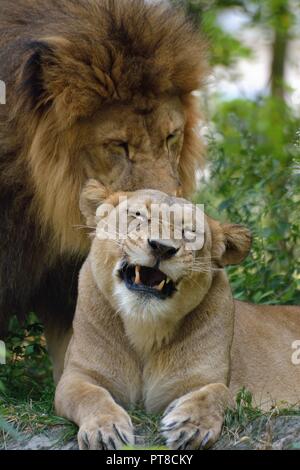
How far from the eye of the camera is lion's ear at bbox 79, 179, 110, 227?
4539 mm

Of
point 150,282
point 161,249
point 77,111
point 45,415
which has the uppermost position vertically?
point 77,111

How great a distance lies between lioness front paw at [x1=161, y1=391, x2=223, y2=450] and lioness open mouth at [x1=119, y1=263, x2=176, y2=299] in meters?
0.40

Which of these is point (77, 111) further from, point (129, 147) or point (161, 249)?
point (161, 249)

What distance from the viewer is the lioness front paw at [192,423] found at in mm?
3928

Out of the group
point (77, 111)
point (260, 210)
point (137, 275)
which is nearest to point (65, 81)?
point (77, 111)

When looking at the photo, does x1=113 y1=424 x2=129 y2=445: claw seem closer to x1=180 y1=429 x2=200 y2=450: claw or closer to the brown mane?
x1=180 y1=429 x2=200 y2=450: claw

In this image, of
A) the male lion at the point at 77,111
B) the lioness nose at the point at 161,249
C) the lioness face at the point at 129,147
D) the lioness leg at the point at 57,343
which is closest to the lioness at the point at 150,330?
the lioness nose at the point at 161,249

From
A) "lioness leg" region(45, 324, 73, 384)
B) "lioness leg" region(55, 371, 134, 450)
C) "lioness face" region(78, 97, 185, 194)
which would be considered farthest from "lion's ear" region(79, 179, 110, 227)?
"lioness leg" region(45, 324, 73, 384)

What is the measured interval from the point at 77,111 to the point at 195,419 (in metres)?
1.57

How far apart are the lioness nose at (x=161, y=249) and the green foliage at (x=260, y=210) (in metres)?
2.06

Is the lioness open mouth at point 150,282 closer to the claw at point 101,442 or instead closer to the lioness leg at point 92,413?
the lioness leg at point 92,413

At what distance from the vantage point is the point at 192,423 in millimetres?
3990
